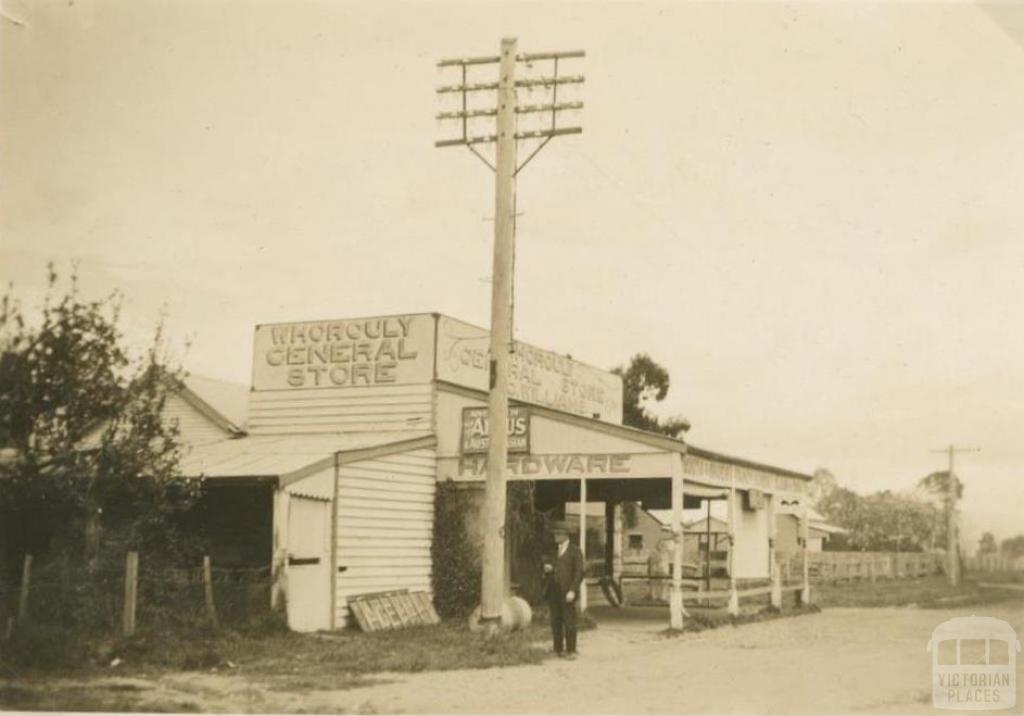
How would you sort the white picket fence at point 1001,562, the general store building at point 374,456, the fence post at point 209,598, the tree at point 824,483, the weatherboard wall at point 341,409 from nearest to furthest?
the fence post at point 209,598, the general store building at point 374,456, the white picket fence at point 1001,562, the weatherboard wall at point 341,409, the tree at point 824,483

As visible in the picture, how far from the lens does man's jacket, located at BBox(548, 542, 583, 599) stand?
1684 cm

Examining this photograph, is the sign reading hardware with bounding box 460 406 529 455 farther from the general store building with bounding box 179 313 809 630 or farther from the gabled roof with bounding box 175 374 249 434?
the gabled roof with bounding box 175 374 249 434

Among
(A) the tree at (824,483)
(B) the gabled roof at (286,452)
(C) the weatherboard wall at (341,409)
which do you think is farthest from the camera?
(A) the tree at (824,483)

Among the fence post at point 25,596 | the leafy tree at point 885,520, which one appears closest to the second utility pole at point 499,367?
the fence post at point 25,596

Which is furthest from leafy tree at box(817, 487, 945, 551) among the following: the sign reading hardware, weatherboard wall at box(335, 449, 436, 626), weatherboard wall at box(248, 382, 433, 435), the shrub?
weatherboard wall at box(335, 449, 436, 626)

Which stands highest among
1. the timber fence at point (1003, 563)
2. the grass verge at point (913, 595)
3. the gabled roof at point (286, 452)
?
the gabled roof at point (286, 452)

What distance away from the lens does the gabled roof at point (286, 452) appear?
62.6 ft

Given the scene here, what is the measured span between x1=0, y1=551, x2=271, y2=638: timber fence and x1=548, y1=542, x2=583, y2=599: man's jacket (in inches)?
171

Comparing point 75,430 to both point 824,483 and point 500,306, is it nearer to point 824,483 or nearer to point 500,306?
point 500,306

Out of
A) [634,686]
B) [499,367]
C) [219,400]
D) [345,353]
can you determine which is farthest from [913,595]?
[634,686]

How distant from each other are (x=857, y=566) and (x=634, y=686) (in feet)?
118

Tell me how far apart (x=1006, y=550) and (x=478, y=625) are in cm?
897

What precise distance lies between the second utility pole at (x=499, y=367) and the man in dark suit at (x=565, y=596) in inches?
44.1

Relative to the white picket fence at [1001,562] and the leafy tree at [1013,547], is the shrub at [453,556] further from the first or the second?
the white picket fence at [1001,562]
